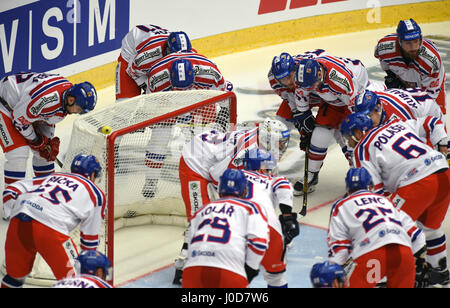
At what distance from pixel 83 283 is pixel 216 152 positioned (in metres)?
1.76

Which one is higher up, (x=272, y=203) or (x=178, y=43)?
(x=178, y=43)

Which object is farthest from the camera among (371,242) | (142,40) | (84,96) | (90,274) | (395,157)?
(142,40)

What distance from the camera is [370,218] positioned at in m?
4.57

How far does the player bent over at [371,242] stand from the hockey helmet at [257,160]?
57 cm

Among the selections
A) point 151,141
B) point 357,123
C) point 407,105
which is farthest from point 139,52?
point 357,123

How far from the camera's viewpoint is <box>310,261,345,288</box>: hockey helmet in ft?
13.6

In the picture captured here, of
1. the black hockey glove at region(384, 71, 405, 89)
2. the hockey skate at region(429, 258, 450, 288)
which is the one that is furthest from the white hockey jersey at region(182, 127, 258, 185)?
the black hockey glove at region(384, 71, 405, 89)

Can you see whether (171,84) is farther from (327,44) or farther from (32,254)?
(327,44)

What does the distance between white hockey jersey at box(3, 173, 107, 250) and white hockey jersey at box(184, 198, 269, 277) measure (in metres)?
0.62

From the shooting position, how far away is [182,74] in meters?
6.30

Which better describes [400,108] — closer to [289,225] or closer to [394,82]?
[394,82]

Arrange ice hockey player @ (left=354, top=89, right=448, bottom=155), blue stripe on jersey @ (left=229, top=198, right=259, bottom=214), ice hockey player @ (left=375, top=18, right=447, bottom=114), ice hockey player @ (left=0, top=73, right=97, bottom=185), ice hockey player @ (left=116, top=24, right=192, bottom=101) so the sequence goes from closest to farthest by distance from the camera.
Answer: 1. blue stripe on jersey @ (left=229, top=198, right=259, bottom=214)
2. ice hockey player @ (left=354, top=89, right=448, bottom=155)
3. ice hockey player @ (left=0, top=73, right=97, bottom=185)
4. ice hockey player @ (left=375, top=18, right=447, bottom=114)
5. ice hockey player @ (left=116, top=24, right=192, bottom=101)

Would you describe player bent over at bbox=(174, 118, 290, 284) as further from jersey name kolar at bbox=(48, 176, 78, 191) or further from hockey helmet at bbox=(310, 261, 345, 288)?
hockey helmet at bbox=(310, 261, 345, 288)

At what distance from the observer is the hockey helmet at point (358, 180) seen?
4.74 metres
